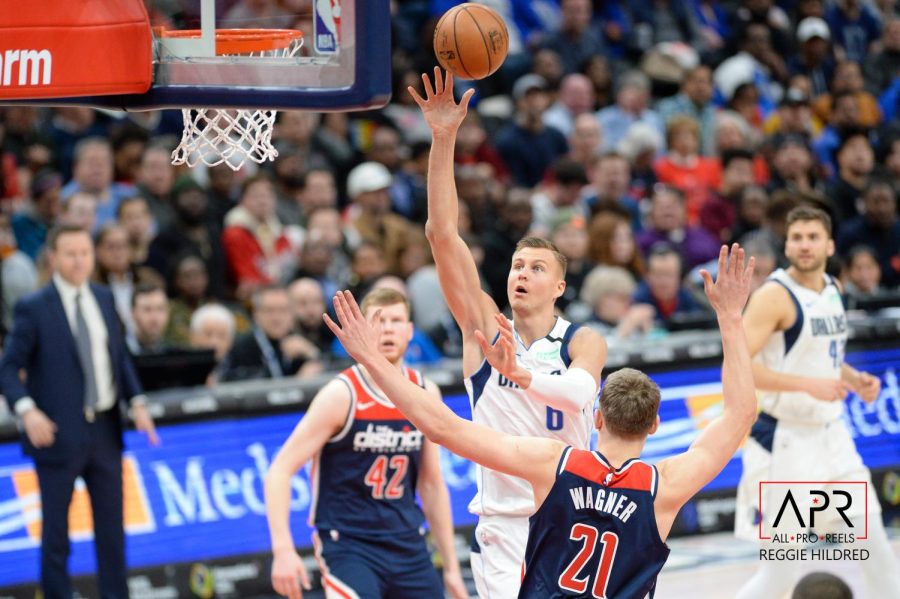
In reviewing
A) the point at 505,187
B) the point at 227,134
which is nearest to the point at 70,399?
the point at 227,134

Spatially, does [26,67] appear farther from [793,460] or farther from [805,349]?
[793,460]

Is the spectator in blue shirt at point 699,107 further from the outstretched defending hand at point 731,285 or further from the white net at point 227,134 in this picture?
the outstretched defending hand at point 731,285

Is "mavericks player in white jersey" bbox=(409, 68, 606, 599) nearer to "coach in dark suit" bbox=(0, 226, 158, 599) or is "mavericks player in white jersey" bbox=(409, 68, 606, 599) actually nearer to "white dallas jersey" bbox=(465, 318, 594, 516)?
"white dallas jersey" bbox=(465, 318, 594, 516)

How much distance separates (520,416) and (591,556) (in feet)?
4.75

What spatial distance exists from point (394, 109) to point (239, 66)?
9.92 meters

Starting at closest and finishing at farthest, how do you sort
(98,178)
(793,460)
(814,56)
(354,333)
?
(354,333), (793,460), (98,178), (814,56)

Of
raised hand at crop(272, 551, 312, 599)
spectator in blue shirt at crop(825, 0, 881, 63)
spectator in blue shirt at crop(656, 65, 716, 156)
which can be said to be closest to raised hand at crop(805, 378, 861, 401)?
raised hand at crop(272, 551, 312, 599)

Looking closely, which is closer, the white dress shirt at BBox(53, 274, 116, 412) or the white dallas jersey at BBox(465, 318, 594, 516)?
the white dallas jersey at BBox(465, 318, 594, 516)

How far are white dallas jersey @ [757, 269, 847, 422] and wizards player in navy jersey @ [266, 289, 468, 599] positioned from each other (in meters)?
2.24

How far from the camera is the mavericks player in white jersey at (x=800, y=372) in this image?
855 centimetres

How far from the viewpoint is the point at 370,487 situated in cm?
748

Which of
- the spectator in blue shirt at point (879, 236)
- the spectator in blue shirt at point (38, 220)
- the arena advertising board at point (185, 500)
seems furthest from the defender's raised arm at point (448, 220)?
the spectator in blue shirt at point (879, 236)

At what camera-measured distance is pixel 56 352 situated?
30.1 feet

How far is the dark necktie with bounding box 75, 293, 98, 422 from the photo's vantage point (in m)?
9.18
